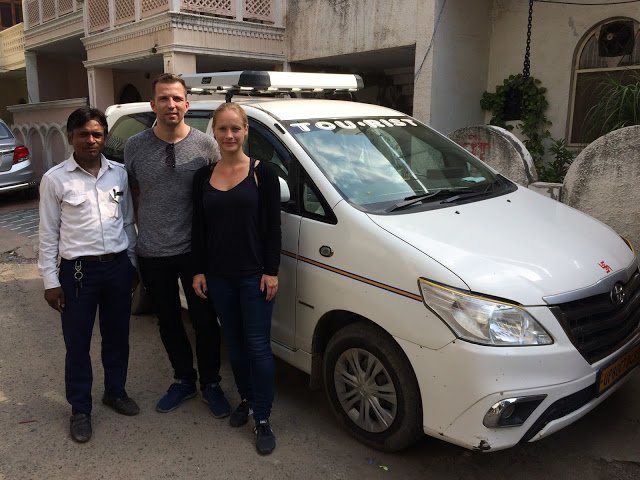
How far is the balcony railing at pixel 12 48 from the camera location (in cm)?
1825

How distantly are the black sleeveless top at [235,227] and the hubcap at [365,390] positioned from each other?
71cm

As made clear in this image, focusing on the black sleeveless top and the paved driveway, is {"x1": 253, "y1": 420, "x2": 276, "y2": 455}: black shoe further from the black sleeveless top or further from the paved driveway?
the paved driveway

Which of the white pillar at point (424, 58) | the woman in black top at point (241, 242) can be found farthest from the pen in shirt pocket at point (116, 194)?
the white pillar at point (424, 58)

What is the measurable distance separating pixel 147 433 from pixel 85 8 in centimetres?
1209

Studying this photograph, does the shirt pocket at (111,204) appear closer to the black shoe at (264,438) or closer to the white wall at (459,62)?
the black shoe at (264,438)

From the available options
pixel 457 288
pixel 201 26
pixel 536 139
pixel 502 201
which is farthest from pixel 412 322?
pixel 201 26

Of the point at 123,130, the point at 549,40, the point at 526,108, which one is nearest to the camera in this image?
the point at 123,130

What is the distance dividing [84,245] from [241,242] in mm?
889

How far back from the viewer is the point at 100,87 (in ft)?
42.3

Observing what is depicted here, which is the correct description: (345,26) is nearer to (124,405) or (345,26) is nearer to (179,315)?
(179,315)

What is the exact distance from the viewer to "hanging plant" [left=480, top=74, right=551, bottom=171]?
8.26 metres

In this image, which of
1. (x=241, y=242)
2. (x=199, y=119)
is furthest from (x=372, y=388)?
(x=199, y=119)

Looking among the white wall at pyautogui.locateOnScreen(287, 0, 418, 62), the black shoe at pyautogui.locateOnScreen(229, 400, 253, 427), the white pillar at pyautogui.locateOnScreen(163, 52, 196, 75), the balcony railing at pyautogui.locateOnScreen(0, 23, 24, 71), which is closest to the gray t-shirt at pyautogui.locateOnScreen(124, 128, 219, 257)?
the black shoe at pyautogui.locateOnScreen(229, 400, 253, 427)

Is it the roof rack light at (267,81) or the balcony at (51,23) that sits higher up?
the balcony at (51,23)
